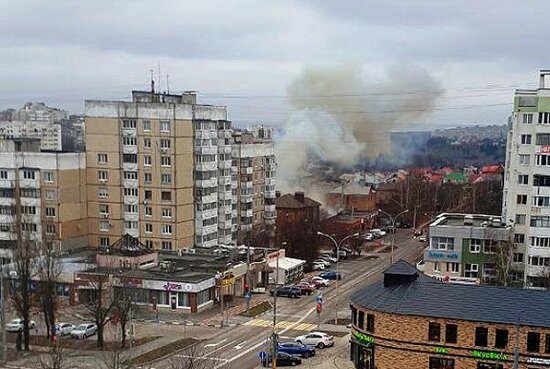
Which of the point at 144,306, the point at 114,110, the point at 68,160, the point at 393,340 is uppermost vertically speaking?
the point at 114,110

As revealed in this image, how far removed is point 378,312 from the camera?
30.9 m

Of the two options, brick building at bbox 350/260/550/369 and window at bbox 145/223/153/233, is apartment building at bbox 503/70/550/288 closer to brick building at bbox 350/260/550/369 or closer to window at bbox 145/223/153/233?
brick building at bbox 350/260/550/369

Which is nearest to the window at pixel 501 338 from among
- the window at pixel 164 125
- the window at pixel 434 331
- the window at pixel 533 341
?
the window at pixel 533 341

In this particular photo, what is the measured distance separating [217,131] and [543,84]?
27.9m

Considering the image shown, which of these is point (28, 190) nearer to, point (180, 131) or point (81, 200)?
point (81, 200)

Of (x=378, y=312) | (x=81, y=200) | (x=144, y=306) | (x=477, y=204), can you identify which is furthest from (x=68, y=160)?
(x=477, y=204)

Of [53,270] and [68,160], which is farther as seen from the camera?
[68,160]

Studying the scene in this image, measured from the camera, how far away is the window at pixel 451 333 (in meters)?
29.8

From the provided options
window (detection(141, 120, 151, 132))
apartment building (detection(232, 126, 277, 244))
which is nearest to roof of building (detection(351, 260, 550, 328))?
window (detection(141, 120, 151, 132))

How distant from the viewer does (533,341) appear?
28906 millimetres

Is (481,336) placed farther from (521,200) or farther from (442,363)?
(521,200)

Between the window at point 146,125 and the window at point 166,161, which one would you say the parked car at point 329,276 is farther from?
the window at point 146,125

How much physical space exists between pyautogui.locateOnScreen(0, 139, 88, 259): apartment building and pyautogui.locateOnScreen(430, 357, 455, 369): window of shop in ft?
123

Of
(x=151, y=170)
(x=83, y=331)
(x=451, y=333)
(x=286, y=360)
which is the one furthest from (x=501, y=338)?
(x=151, y=170)
